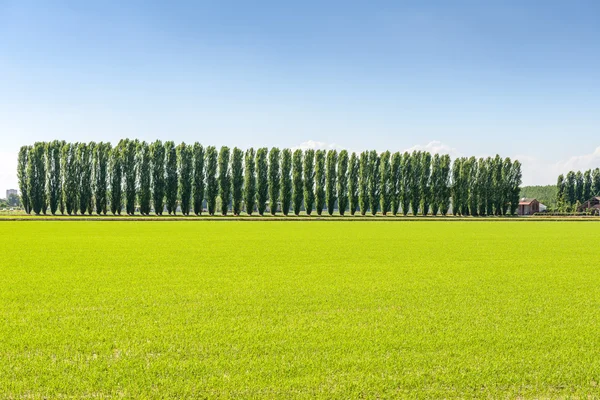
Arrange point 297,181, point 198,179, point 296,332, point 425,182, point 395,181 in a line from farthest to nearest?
point 425,182
point 395,181
point 297,181
point 198,179
point 296,332

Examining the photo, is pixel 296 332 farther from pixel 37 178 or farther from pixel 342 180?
pixel 37 178

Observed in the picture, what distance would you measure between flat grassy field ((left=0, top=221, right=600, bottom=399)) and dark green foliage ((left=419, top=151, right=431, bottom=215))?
3040 inches

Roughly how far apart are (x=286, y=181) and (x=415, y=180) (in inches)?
1059

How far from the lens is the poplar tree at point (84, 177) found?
80625 millimetres

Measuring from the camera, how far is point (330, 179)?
8881 cm

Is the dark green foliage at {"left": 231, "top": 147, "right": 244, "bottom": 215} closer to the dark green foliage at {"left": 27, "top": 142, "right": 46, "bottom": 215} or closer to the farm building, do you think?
the dark green foliage at {"left": 27, "top": 142, "right": 46, "bottom": 215}

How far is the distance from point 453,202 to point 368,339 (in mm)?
91635

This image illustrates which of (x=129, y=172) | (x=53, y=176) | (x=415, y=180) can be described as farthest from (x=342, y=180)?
(x=53, y=176)

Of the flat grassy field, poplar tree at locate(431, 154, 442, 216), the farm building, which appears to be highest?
poplar tree at locate(431, 154, 442, 216)

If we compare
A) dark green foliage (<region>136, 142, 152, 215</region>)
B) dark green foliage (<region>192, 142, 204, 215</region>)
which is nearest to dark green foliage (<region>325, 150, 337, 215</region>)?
dark green foliage (<region>192, 142, 204, 215</region>)

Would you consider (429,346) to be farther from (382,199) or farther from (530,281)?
(382,199)

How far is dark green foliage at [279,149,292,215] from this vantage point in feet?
282

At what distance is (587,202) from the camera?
119625 mm

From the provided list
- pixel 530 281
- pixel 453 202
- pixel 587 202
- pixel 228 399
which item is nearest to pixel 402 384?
pixel 228 399
